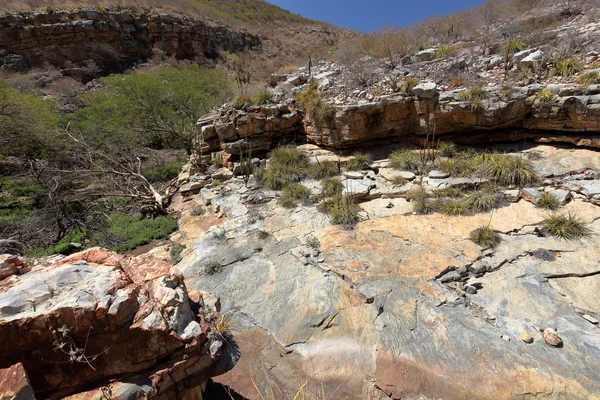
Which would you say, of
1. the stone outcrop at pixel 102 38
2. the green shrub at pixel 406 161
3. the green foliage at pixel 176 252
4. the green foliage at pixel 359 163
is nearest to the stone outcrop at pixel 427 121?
the green foliage at pixel 359 163

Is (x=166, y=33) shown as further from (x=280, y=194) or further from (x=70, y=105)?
(x=280, y=194)

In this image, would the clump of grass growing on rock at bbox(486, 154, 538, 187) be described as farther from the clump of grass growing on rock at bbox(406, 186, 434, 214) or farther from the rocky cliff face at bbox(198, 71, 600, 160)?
the clump of grass growing on rock at bbox(406, 186, 434, 214)

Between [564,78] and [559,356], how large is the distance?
697cm

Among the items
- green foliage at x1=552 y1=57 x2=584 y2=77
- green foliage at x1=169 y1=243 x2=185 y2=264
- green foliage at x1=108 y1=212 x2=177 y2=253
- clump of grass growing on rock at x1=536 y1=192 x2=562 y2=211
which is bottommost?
green foliage at x1=108 y1=212 x2=177 y2=253

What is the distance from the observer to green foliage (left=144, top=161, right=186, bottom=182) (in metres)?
11.9

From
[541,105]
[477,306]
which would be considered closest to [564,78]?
[541,105]

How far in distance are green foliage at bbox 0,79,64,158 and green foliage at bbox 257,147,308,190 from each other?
9971mm

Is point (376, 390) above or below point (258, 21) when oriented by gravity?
below

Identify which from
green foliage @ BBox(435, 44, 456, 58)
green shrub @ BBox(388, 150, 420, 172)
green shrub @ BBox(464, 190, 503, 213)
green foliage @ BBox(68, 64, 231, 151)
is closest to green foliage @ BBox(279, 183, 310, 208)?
green shrub @ BBox(388, 150, 420, 172)

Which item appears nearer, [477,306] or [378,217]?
[477,306]

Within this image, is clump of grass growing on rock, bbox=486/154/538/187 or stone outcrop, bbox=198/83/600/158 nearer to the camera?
clump of grass growing on rock, bbox=486/154/538/187

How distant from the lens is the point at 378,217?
6117 mm

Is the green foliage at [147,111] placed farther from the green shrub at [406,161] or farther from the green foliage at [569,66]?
the green foliage at [569,66]

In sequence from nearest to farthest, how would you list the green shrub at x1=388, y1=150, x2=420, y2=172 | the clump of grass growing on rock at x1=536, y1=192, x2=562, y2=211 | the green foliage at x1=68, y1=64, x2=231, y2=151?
the clump of grass growing on rock at x1=536, y1=192, x2=562, y2=211
the green shrub at x1=388, y1=150, x2=420, y2=172
the green foliage at x1=68, y1=64, x2=231, y2=151
